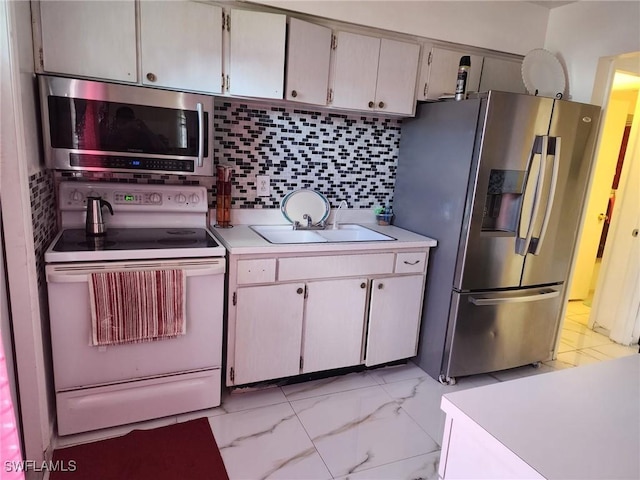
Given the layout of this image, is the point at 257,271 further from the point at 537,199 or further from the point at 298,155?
the point at 537,199

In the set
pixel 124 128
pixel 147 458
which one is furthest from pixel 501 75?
pixel 147 458

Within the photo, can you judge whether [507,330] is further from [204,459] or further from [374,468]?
[204,459]

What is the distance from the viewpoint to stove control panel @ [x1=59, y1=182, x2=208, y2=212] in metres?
2.15

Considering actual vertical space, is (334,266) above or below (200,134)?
below

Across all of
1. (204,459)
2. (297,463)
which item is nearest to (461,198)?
(297,463)

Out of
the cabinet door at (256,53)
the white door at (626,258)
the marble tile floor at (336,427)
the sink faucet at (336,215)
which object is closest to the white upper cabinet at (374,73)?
the cabinet door at (256,53)

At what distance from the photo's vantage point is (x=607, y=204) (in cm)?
418

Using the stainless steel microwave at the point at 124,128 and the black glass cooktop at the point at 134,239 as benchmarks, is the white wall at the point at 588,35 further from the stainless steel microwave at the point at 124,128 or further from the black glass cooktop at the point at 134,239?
the black glass cooktop at the point at 134,239

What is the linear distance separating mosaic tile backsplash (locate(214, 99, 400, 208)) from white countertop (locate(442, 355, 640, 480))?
1977 millimetres

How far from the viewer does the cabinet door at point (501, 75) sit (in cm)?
277

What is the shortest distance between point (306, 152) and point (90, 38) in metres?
1.31

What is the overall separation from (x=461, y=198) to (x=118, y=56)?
1896mm

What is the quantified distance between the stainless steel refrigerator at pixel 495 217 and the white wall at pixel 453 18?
1.56ft
